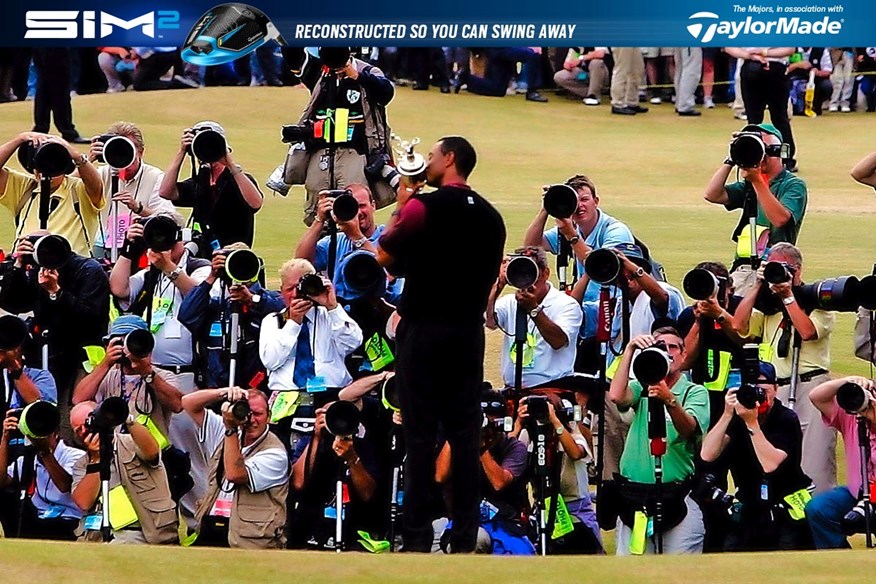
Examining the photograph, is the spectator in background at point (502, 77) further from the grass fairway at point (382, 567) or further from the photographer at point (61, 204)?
the grass fairway at point (382, 567)

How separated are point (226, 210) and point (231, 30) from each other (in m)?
9.28

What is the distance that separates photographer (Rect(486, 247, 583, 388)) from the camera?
916 cm

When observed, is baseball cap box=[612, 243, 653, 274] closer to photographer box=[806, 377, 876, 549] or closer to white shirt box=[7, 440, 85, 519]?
photographer box=[806, 377, 876, 549]

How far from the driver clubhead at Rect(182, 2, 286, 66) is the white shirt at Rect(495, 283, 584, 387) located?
9.19 metres

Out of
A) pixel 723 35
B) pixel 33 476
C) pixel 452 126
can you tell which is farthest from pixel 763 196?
pixel 452 126

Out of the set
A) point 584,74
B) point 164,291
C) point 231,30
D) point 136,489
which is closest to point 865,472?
point 136,489

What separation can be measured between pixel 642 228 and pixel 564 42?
10.1 ft

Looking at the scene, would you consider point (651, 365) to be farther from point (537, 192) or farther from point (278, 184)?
point (537, 192)

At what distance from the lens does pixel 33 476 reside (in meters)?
8.84

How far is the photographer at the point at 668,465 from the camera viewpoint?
874cm

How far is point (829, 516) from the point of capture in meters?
8.68

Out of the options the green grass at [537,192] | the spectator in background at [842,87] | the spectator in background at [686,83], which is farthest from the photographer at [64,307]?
the spectator in background at [842,87]

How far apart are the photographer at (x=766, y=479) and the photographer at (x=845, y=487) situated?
0.27ft

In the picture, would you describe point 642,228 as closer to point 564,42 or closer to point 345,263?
point 564,42
